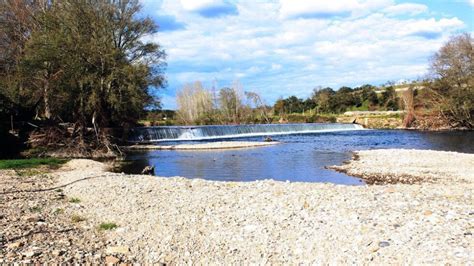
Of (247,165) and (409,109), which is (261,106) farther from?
(247,165)

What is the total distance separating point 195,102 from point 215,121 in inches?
257

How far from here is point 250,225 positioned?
9.55 m

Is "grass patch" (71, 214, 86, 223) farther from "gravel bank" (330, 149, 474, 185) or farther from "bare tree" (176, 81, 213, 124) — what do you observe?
"bare tree" (176, 81, 213, 124)

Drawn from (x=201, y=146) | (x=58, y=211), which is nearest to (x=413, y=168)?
(x=58, y=211)

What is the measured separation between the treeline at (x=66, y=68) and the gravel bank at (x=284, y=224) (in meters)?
21.1

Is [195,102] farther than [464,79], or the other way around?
[195,102]

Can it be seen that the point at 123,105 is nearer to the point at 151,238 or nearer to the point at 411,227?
the point at 151,238

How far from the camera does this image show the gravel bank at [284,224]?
25.2ft

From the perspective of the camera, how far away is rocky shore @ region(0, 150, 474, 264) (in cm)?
776

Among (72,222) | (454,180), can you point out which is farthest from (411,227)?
(454,180)

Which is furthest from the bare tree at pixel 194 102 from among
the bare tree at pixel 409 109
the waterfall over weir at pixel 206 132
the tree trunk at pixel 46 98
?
the tree trunk at pixel 46 98

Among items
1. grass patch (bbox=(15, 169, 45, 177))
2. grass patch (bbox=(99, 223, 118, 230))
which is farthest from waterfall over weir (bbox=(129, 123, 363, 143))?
grass patch (bbox=(99, 223, 118, 230))

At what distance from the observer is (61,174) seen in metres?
20.1

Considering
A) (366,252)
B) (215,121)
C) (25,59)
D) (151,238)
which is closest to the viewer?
(366,252)
